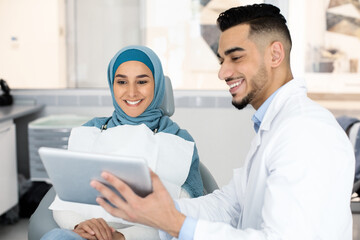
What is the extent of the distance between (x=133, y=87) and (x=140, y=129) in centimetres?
17

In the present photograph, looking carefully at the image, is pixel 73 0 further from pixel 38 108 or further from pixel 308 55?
pixel 308 55

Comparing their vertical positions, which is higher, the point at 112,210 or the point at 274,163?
the point at 274,163

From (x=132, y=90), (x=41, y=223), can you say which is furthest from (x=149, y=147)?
(x=41, y=223)

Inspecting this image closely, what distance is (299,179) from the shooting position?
96 cm

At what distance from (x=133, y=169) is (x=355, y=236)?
7.97 feet

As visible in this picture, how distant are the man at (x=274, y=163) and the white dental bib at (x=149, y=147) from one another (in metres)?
0.35

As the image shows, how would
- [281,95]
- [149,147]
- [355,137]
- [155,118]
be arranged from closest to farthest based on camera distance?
[281,95] → [149,147] → [155,118] → [355,137]

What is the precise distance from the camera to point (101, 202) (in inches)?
40.6

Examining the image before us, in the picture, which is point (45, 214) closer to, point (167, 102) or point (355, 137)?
point (167, 102)

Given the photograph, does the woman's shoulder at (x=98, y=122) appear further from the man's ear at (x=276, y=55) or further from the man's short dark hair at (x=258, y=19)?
the man's ear at (x=276, y=55)

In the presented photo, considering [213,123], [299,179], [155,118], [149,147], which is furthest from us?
[213,123]

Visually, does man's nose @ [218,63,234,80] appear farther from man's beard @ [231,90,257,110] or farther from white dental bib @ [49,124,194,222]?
white dental bib @ [49,124,194,222]

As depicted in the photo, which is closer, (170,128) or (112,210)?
(112,210)

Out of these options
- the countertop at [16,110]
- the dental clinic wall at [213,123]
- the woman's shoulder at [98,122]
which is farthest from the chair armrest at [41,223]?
the dental clinic wall at [213,123]
